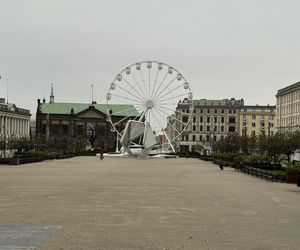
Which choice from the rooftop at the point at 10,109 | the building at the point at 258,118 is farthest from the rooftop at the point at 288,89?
the rooftop at the point at 10,109

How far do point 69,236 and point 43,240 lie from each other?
33.3 inches

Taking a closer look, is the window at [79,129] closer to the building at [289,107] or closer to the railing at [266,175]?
the building at [289,107]

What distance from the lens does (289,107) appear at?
144125 mm

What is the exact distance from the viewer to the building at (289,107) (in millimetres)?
134000

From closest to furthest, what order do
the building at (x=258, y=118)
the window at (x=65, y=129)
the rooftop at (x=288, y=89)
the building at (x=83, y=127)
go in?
1. the rooftop at (x=288, y=89)
2. the building at (x=258, y=118)
3. the building at (x=83, y=127)
4. the window at (x=65, y=129)

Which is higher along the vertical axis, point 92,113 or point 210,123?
point 92,113

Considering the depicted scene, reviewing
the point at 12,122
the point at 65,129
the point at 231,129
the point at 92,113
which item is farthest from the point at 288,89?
the point at 12,122

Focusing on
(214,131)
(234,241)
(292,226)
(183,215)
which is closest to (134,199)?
(183,215)

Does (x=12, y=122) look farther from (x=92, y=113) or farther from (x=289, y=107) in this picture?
(x=289, y=107)

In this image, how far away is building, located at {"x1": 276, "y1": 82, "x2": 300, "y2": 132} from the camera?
134000mm

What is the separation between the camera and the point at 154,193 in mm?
27188

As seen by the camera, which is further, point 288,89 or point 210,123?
point 210,123

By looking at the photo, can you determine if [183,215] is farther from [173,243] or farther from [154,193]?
[154,193]

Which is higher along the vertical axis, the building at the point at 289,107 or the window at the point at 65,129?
the building at the point at 289,107
